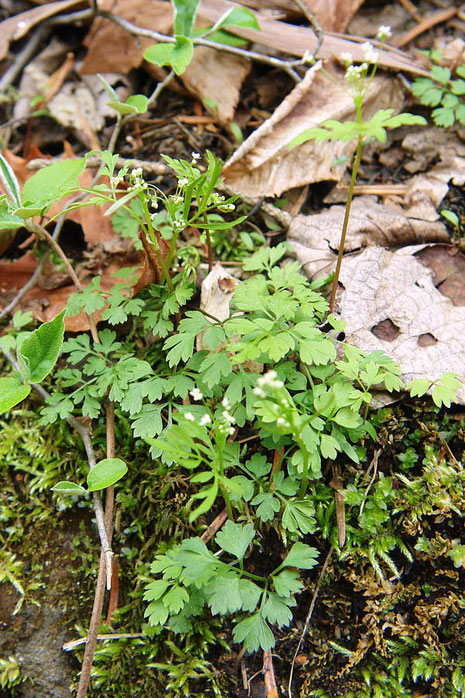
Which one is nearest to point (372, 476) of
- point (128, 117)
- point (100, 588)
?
point (100, 588)

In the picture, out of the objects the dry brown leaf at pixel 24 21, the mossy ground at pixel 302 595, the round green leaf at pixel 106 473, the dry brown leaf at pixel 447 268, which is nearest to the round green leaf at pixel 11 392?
the mossy ground at pixel 302 595

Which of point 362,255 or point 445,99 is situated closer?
point 362,255

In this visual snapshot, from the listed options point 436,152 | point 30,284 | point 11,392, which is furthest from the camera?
point 436,152

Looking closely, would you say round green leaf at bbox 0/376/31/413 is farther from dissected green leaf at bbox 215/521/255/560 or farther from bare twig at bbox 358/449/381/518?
bare twig at bbox 358/449/381/518

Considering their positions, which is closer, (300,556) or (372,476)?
(300,556)

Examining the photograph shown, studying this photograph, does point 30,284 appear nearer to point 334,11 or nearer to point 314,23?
point 314,23

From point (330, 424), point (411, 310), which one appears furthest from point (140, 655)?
point (411, 310)

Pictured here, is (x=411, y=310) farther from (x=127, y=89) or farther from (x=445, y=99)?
(x=127, y=89)
